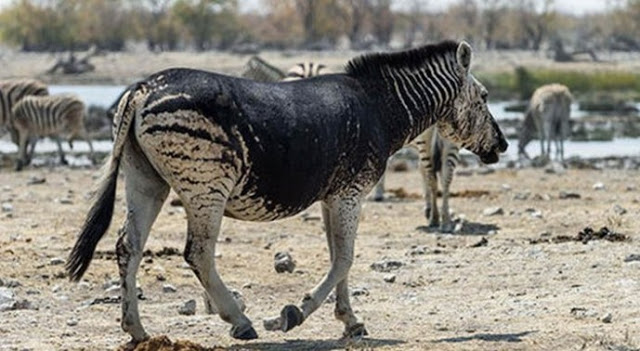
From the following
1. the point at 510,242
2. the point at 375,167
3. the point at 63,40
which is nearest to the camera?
the point at 375,167

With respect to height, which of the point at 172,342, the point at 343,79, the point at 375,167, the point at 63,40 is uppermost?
the point at 343,79

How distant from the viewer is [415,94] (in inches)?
359

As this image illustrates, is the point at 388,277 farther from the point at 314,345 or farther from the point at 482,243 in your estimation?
the point at 314,345

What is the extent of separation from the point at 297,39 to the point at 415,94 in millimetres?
101718

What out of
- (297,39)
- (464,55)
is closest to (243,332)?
(464,55)

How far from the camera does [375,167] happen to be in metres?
8.67

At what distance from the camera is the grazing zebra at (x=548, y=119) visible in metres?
29.8

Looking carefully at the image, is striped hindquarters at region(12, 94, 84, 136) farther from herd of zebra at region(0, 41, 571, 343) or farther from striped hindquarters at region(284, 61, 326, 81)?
herd of zebra at region(0, 41, 571, 343)

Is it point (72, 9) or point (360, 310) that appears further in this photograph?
point (72, 9)

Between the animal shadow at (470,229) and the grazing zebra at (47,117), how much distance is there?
12206mm

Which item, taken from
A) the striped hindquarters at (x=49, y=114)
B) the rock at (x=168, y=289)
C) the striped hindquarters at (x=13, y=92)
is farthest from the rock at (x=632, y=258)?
the striped hindquarters at (x=13, y=92)

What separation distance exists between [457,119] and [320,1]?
100 meters

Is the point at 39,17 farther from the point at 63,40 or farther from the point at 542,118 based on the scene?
the point at 542,118

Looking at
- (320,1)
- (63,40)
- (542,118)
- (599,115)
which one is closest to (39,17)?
(63,40)
